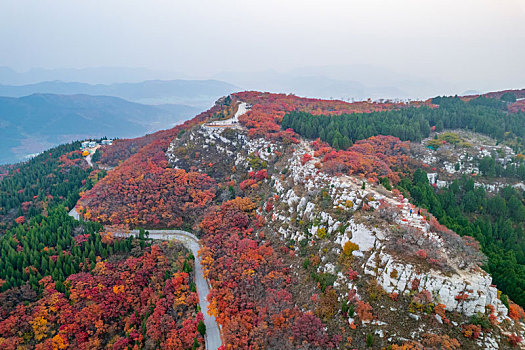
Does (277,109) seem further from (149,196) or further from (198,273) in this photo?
(198,273)

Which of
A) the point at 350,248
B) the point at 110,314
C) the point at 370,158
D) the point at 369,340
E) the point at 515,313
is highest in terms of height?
the point at 370,158

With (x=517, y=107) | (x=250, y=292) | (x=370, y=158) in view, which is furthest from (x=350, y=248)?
(x=517, y=107)

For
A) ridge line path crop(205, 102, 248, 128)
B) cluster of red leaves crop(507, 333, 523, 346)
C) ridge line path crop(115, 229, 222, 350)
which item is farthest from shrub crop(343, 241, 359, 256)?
ridge line path crop(205, 102, 248, 128)

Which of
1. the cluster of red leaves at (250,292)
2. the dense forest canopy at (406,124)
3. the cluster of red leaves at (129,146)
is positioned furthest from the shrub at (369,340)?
the cluster of red leaves at (129,146)

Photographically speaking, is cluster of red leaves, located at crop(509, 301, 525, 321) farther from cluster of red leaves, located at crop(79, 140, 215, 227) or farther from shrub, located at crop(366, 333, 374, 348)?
cluster of red leaves, located at crop(79, 140, 215, 227)

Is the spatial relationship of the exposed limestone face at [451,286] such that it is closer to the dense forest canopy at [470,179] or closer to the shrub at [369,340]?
the shrub at [369,340]
